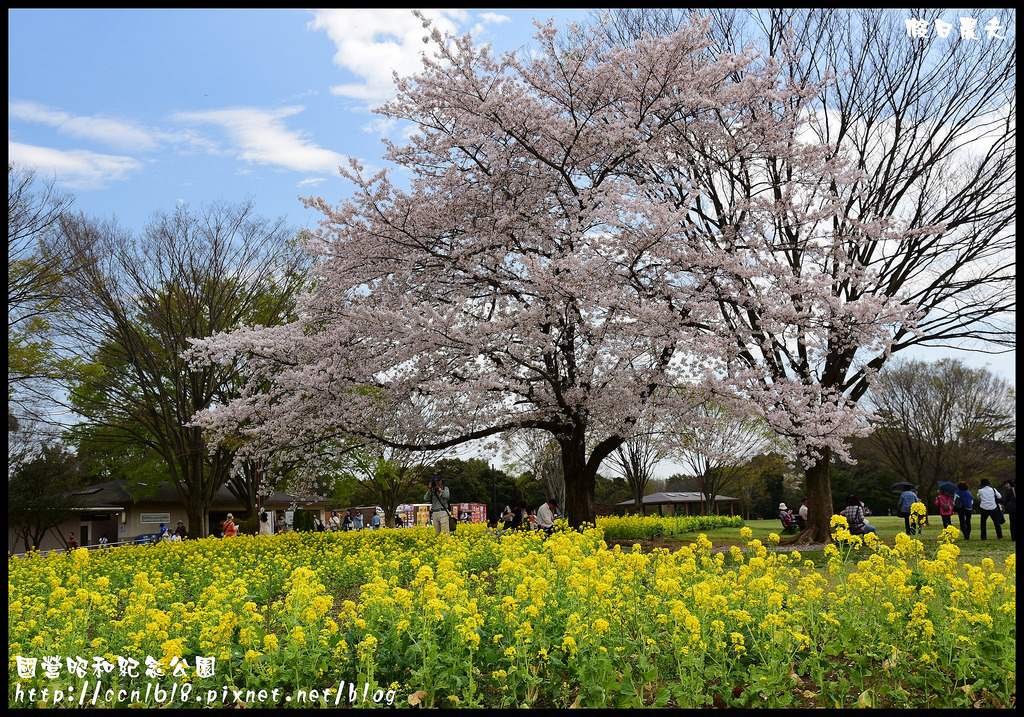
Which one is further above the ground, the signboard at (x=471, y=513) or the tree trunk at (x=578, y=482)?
the tree trunk at (x=578, y=482)

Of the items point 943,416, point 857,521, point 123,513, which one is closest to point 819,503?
point 857,521

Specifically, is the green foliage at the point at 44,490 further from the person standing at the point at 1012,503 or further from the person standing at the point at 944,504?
the person standing at the point at 1012,503

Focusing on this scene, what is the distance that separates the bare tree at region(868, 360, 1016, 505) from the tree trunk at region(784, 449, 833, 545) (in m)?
22.0

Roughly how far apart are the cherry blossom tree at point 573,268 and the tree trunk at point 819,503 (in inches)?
62.8

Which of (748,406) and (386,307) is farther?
(386,307)

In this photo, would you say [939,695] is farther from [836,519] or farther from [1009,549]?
[1009,549]

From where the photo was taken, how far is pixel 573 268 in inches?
428

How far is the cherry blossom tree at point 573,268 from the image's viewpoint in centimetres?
1198

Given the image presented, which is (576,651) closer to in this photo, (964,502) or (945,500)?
(964,502)

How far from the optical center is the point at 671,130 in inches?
518

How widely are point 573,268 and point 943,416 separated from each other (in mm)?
30854

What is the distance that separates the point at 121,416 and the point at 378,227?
10305 mm

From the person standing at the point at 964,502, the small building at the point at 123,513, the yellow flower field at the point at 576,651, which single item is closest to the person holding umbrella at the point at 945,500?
the person standing at the point at 964,502

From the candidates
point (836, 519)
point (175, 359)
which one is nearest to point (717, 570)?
point (836, 519)
